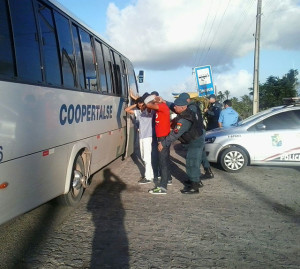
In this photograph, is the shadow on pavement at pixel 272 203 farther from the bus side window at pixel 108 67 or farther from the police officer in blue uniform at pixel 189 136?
the bus side window at pixel 108 67

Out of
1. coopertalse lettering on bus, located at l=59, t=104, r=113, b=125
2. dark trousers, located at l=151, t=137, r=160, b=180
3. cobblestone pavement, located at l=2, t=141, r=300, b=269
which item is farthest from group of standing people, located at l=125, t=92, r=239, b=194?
coopertalse lettering on bus, located at l=59, t=104, r=113, b=125

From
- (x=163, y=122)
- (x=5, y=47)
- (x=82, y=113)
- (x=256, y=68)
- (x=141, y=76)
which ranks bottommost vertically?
(x=163, y=122)

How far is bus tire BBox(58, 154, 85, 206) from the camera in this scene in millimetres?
5035

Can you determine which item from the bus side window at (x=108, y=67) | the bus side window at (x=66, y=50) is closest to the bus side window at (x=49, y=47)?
the bus side window at (x=66, y=50)

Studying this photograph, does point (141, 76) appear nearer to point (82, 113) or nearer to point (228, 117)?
point (228, 117)

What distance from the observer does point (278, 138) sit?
24.6 feet

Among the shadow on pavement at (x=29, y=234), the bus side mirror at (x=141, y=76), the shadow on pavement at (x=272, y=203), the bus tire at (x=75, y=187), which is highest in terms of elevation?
the bus side mirror at (x=141, y=76)

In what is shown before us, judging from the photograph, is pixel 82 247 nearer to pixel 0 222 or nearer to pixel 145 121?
pixel 0 222

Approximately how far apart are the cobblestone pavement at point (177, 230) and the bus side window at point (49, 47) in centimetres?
207

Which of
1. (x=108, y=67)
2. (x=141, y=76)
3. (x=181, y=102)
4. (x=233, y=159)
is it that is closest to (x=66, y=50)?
(x=181, y=102)

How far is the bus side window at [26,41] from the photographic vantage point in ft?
11.6

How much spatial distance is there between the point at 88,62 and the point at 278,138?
4.68 m

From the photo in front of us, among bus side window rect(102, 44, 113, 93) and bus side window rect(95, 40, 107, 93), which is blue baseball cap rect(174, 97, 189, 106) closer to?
bus side window rect(95, 40, 107, 93)

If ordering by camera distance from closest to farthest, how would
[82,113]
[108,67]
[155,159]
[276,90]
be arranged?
[82,113] → [155,159] → [108,67] → [276,90]
